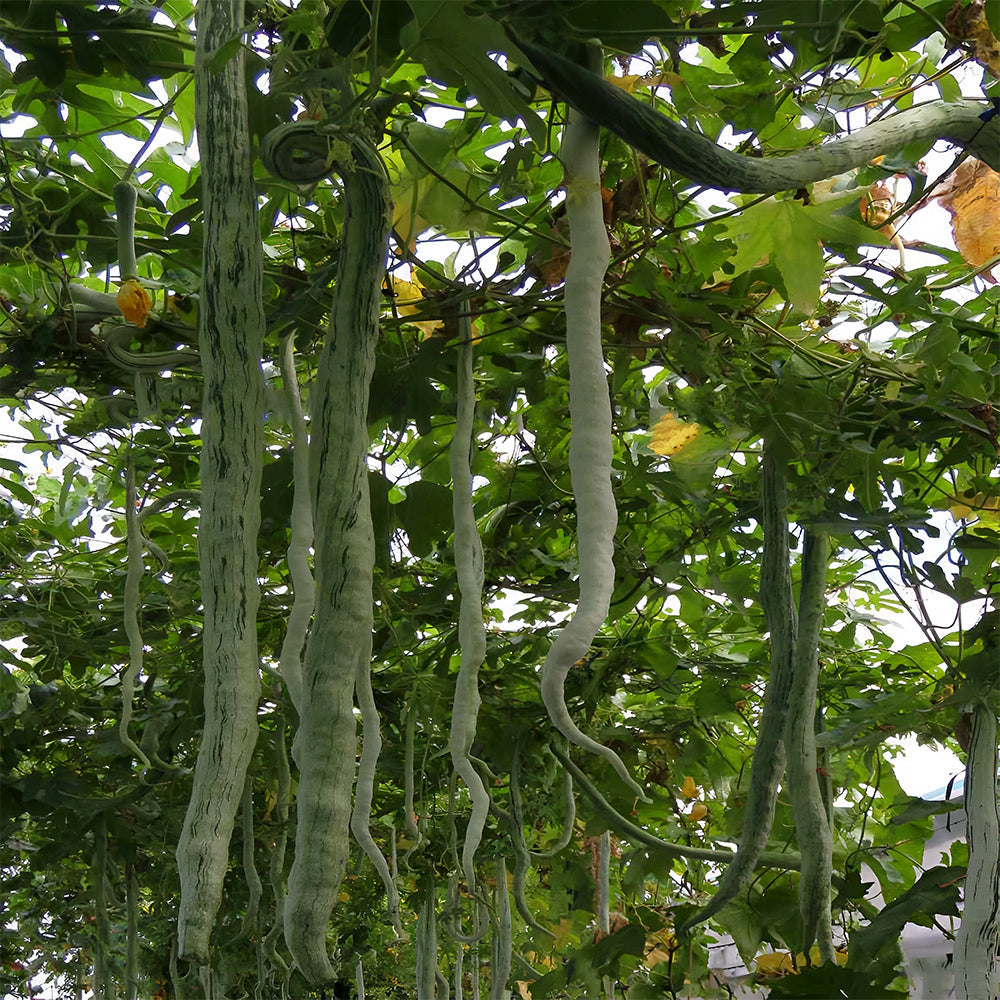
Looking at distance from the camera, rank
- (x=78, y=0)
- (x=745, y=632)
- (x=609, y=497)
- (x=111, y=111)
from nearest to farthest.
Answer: (x=609, y=497)
(x=78, y=0)
(x=111, y=111)
(x=745, y=632)

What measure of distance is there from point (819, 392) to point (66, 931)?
4.89m

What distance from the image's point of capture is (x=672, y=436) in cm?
153

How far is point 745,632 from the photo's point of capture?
90.0 inches

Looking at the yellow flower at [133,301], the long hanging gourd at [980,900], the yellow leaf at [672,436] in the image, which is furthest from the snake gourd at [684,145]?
the long hanging gourd at [980,900]

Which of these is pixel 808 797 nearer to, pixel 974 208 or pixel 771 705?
pixel 771 705

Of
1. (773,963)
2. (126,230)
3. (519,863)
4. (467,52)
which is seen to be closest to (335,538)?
(467,52)

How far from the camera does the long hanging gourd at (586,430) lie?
23.1 inches

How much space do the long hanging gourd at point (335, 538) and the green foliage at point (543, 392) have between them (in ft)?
0.17

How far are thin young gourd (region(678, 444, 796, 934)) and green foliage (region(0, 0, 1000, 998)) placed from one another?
0.09 m

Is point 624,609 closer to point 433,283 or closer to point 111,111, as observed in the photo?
point 433,283

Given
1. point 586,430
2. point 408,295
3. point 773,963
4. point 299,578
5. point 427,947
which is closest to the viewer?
point 586,430

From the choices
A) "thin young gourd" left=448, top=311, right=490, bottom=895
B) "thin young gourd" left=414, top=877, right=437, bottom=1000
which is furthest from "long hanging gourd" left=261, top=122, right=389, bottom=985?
"thin young gourd" left=414, top=877, right=437, bottom=1000

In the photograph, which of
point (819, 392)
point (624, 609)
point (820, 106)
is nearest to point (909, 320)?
point (819, 392)

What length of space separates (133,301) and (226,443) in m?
0.40
